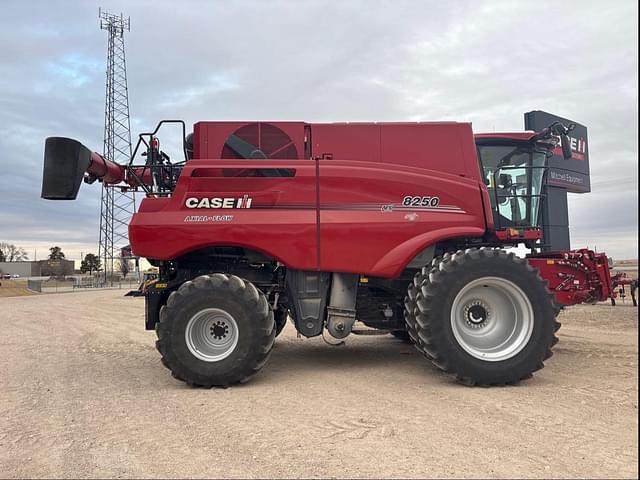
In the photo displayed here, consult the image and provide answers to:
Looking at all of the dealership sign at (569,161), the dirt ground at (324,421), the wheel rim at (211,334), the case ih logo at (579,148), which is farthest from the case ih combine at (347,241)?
the case ih logo at (579,148)

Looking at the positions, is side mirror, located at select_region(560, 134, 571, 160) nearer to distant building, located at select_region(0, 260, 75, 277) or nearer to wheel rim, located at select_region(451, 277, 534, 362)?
wheel rim, located at select_region(451, 277, 534, 362)

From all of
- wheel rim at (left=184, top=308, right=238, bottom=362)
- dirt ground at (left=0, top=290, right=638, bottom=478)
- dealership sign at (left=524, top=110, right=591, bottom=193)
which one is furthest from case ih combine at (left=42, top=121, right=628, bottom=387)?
dealership sign at (left=524, top=110, right=591, bottom=193)

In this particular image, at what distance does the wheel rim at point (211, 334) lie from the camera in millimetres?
5551

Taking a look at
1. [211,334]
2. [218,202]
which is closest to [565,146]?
[218,202]

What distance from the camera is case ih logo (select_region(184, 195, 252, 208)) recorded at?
582cm

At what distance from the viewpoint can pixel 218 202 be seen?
5840mm

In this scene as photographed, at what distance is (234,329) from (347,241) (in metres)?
1.77

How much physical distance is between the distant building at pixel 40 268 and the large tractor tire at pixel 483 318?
77.5 metres

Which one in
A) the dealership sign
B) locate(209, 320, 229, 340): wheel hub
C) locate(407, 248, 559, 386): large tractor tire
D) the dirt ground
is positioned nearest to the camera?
the dirt ground

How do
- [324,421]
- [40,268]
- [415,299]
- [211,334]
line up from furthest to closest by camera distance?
1. [40,268]
2. [211,334]
3. [415,299]
4. [324,421]

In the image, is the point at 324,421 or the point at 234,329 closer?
the point at 324,421

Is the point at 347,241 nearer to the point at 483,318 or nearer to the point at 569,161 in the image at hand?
the point at 483,318

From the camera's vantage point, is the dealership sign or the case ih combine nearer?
the case ih combine

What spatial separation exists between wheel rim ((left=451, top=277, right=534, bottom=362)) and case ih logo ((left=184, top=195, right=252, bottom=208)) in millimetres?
2866
